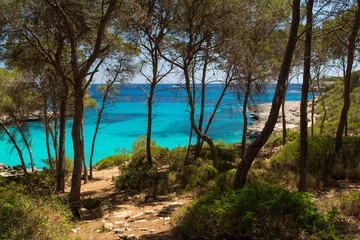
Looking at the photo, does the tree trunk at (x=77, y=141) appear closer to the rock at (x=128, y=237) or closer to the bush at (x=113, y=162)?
the rock at (x=128, y=237)

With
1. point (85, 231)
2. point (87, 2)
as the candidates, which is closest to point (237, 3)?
point (87, 2)

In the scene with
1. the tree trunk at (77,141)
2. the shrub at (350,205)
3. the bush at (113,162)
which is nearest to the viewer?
the shrub at (350,205)

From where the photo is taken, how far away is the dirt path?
14.2 ft

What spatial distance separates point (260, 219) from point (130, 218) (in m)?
3.33

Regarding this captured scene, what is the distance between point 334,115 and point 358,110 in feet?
8.49

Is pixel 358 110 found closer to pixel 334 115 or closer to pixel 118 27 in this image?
pixel 334 115

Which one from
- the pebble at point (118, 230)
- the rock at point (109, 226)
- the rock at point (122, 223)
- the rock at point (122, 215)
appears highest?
the pebble at point (118, 230)

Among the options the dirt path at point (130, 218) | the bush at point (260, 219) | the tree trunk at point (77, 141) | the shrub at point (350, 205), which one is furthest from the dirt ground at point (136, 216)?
the bush at point (260, 219)

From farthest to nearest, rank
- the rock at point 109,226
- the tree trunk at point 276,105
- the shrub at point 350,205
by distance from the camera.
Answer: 1. the rock at point 109,226
2. the tree trunk at point 276,105
3. the shrub at point 350,205

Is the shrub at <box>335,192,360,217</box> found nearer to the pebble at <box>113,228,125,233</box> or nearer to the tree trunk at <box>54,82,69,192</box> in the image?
the pebble at <box>113,228,125,233</box>

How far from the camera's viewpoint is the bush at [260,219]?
124 inches

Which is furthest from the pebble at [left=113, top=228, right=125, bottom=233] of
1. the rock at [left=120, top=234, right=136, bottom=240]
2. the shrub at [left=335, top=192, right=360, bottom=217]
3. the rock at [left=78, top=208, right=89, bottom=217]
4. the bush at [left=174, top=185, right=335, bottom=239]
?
the shrub at [left=335, top=192, right=360, bottom=217]

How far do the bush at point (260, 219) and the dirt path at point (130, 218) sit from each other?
743 mm

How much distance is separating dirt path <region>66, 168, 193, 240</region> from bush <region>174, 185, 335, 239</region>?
2.44ft
